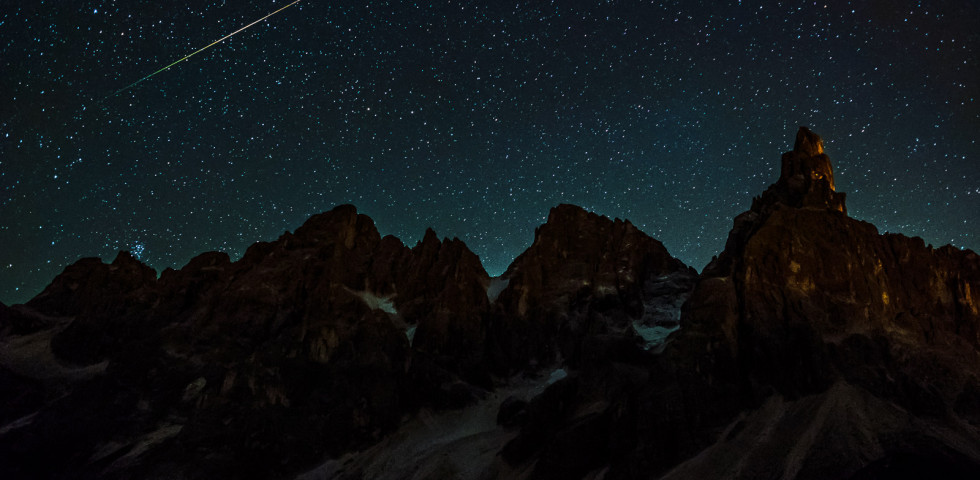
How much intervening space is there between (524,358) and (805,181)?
58.8 metres

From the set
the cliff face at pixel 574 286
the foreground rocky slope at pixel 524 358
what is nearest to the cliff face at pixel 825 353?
the foreground rocky slope at pixel 524 358

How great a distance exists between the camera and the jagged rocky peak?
94.4 m

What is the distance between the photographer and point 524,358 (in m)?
113

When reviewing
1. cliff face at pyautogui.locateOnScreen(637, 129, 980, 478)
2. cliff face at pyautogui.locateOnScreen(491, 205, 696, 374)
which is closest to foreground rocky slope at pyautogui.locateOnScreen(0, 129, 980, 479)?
cliff face at pyautogui.locateOnScreen(637, 129, 980, 478)

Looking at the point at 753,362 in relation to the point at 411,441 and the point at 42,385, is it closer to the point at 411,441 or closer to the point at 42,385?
the point at 411,441

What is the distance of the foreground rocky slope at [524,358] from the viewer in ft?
220

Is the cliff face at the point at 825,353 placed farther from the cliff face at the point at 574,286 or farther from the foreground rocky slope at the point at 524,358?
the cliff face at the point at 574,286

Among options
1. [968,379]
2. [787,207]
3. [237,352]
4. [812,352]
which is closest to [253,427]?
[237,352]

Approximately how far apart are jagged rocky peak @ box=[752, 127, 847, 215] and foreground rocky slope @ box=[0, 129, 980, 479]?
61 cm

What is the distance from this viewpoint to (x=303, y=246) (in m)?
136

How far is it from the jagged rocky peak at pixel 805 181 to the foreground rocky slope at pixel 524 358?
1.99 ft

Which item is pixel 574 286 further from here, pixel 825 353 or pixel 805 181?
pixel 825 353

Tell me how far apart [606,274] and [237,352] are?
74.1 meters

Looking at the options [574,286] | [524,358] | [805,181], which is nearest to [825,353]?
[805,181]
